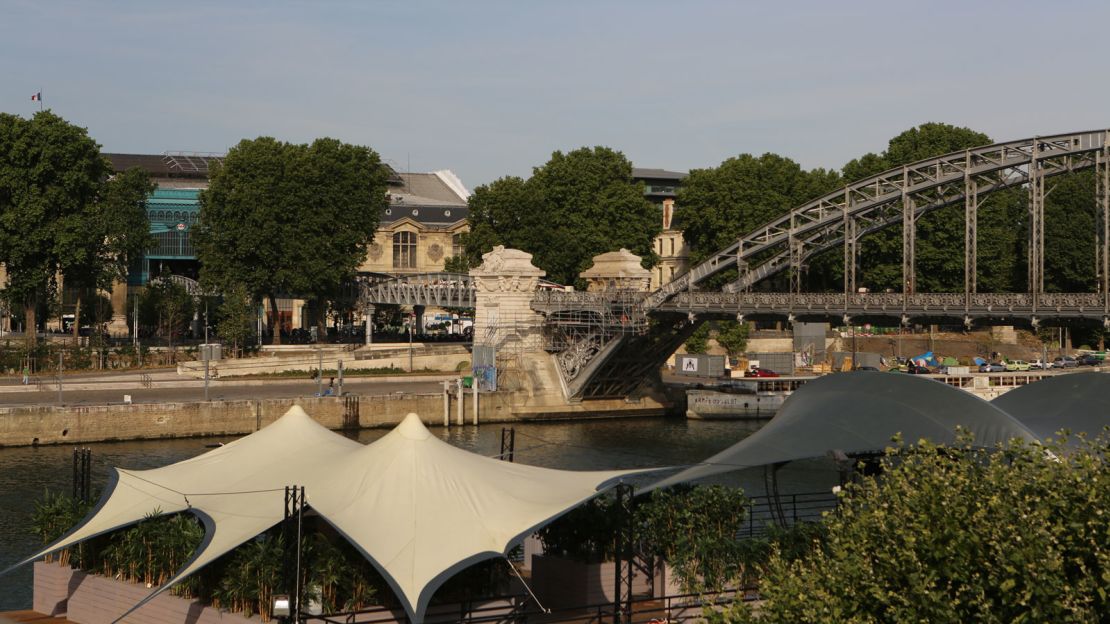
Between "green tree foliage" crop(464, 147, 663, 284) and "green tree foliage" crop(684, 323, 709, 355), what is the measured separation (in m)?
11.2

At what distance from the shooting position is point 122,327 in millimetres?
104500

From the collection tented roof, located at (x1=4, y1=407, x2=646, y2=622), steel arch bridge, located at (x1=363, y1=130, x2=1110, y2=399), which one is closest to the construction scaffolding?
steel arch bridge, located at (x1=363, y1=130, x2=1110, y2=399)

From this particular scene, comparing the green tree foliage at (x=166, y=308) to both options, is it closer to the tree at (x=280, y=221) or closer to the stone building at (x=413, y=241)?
the tree at (x=280, y=221)

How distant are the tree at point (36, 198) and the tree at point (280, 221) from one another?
9.18 m

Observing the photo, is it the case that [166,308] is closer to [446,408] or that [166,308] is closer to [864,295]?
[446,408]

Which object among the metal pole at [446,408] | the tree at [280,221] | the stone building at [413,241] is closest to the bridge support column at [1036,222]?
the metal pole at [446,408]

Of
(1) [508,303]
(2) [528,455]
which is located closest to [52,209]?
(1) [508,303]

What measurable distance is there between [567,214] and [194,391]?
42956 mm

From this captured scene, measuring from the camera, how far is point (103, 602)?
86.5 ft

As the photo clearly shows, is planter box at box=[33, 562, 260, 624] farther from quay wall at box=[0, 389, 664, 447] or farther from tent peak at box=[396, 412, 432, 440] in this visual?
quay wall at box=[0, 389, 664, 447]

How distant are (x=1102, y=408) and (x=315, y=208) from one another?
63871 millimetres

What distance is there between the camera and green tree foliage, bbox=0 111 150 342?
7769cm

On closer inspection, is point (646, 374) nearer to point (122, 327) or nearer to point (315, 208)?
point (315, 208)

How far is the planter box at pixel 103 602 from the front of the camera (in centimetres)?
2459
